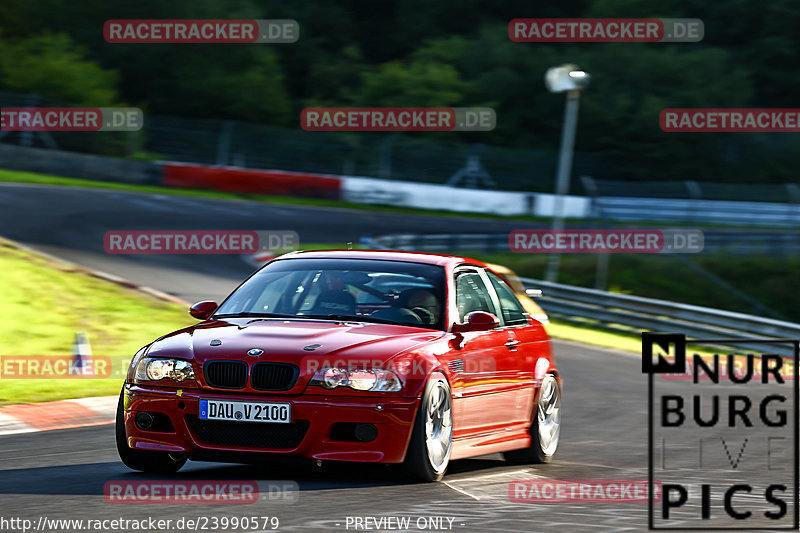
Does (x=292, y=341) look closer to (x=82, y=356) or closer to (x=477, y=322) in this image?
(x=477, y=322)

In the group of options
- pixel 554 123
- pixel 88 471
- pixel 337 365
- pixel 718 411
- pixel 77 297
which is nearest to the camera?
pixel 337 365

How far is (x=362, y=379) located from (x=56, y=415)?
4.71 metres

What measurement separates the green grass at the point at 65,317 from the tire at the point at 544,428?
4848 millimetres

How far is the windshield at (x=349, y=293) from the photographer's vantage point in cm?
798

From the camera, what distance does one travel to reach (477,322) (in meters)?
7.88

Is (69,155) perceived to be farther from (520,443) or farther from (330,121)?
(520,443)

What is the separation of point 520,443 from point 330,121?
39950 mm

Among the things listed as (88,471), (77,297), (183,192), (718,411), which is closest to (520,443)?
(88,471)

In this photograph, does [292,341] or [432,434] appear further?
[432,434]

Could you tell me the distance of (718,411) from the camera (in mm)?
13148

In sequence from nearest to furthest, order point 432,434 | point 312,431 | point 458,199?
point 312,431 < point 432,434 < point 458,199

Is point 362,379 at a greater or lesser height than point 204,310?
lesser

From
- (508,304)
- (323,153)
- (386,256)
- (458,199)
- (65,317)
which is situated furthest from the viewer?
(458,199)

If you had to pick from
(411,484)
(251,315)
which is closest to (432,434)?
(411,484)
